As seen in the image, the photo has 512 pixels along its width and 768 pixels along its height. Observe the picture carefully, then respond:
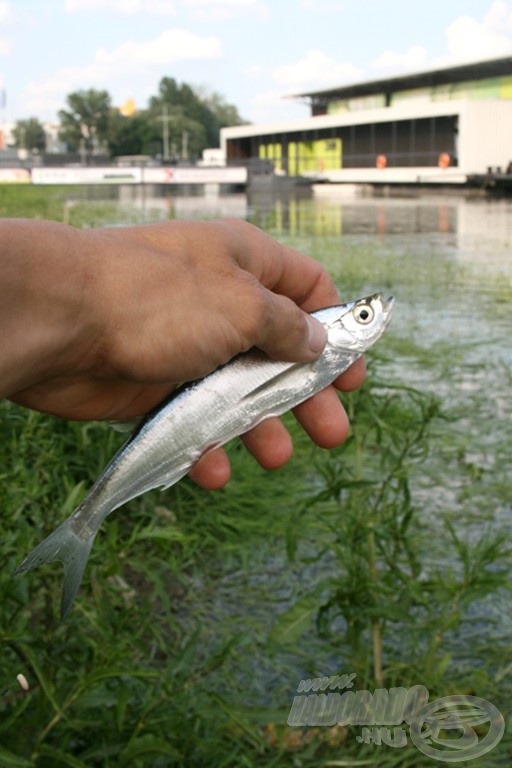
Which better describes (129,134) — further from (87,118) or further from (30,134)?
(30,134)

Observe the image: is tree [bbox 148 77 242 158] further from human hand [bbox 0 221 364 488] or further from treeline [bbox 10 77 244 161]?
human hand [bbox 0 221 364 488]

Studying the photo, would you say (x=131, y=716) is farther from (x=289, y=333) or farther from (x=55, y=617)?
(x=289, y=333)

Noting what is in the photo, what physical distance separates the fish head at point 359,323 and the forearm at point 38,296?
0.50 metres

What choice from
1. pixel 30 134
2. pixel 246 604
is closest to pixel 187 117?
pixel 30 134

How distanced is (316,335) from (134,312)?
0.36 meters

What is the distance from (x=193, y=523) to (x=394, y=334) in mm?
4857

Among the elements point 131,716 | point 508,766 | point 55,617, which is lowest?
point 508,766

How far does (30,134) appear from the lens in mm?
138875

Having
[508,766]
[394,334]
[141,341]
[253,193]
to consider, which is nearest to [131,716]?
[508,766]

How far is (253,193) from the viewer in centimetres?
4959

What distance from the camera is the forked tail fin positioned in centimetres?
163

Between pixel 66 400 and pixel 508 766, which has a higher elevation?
pixel 66 400

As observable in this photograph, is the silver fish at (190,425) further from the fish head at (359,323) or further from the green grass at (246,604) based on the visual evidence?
the green grass at (246,604)

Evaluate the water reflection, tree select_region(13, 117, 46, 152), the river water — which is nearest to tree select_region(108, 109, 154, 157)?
tree select_region(13, 117, 46, 152)
